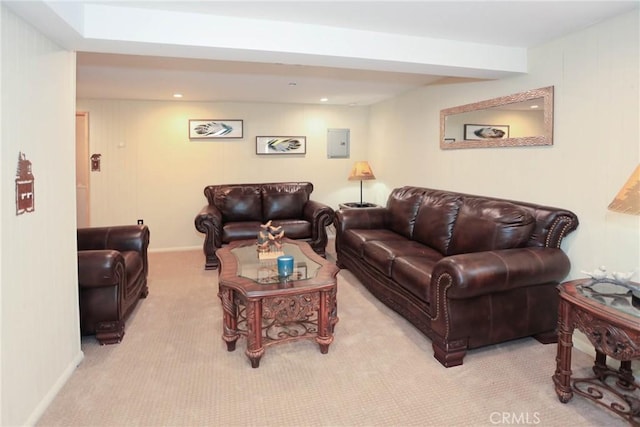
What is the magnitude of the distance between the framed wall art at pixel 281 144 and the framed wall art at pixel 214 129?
0.35m

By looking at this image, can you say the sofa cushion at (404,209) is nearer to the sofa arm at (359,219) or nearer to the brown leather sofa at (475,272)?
the sofa arm at (359,219)

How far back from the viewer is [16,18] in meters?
1.72

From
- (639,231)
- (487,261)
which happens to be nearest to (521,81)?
(639,231)

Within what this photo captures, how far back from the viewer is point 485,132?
11.6ft

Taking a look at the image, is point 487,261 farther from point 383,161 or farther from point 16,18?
point 383,161

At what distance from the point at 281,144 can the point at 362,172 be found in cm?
133

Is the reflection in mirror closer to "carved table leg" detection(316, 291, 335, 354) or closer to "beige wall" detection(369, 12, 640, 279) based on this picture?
"beige wall" detection(369, 12, 640, 279)

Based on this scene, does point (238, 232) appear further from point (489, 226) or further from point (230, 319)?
point (489, 226)

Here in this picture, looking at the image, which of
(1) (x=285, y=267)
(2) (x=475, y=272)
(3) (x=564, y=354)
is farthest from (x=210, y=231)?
(3) (x=564, y=354)

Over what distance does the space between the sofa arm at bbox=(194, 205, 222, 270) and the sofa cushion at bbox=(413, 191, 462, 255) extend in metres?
2.27

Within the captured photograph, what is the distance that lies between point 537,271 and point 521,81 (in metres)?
1.61

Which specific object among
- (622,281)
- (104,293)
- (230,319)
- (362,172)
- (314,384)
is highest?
(362,172)

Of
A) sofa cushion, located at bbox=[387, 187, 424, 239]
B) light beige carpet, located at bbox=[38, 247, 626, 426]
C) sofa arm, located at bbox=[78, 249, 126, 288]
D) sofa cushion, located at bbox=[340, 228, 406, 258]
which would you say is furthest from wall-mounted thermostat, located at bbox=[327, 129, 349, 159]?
sofa arm, located at bbox=[78, 249, 126, 288]

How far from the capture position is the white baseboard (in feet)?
6.03
